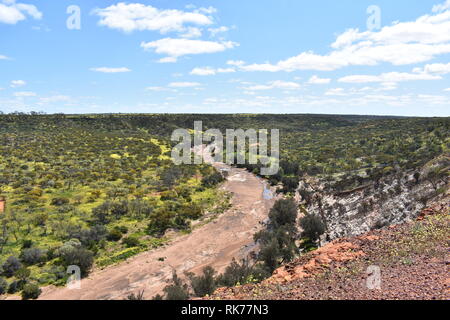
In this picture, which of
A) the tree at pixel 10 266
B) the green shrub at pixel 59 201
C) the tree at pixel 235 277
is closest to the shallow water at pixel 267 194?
the tree at pixel 235 277

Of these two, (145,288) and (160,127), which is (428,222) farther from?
(160,127)

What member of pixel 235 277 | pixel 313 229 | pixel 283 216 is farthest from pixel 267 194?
pixel 235 277

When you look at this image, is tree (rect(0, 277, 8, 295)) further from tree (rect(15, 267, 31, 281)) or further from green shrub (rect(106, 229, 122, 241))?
green shrub (rect(106, 229, 122, 241))

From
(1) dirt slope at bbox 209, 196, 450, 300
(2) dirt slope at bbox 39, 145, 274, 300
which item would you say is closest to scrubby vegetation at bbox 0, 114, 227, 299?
(2) dirt slope at bbox 39, 145, 274, 300

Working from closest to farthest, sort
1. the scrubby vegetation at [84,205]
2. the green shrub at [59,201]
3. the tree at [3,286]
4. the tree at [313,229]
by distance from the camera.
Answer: the tree at [3,286]
the scrubby vegetation at [84,205]
the tree at [313,229]
the green shrub at [59,201]

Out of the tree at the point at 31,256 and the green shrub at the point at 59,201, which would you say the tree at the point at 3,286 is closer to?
the tree at the point at 31,256

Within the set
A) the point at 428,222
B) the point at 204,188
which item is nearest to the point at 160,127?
the point at 204,188
